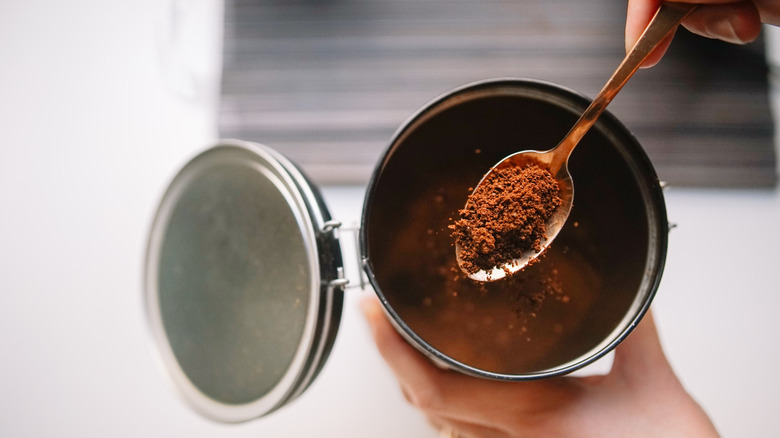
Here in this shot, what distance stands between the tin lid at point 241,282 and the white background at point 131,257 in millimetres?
203

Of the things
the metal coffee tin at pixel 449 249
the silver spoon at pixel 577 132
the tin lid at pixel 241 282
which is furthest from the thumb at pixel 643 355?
the tin lid at pixel 241 282

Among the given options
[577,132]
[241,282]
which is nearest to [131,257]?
[241,282]

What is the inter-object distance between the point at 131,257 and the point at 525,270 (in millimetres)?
732

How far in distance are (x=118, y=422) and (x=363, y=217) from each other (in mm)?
717

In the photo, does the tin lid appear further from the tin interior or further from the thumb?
the thumb

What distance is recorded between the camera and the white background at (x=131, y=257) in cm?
76

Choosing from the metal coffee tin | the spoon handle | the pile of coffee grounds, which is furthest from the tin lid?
the spoon handle

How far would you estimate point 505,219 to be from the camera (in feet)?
1.34

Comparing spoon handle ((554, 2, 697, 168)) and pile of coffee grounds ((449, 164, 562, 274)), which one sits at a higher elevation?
spoon handle ((554, 2, 697, 168))

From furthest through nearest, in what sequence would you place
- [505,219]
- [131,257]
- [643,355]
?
[131,257] → [643,355] → [505,219]

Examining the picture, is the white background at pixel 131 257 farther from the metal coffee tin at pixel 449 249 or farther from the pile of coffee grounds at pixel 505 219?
the pile of coffee grounds at pixel 505 219

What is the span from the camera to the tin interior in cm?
48

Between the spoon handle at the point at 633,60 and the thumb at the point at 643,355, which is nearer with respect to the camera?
the spoon handle at the point at 633,60

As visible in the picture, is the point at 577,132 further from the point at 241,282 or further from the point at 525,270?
the point at 241,282
